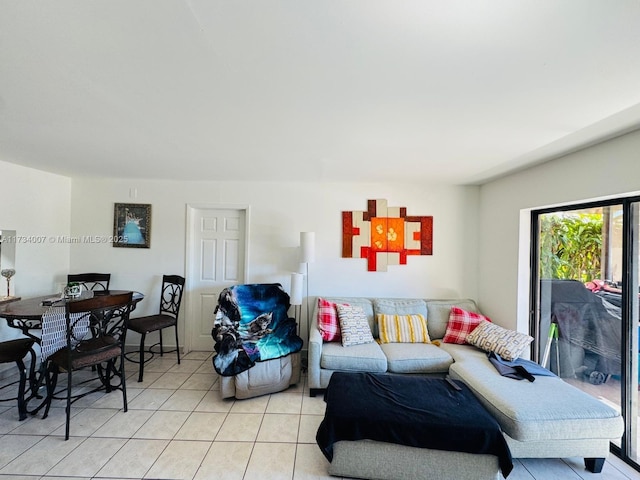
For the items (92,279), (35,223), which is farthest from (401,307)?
(35,223)

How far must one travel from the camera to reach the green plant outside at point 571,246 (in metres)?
2.31

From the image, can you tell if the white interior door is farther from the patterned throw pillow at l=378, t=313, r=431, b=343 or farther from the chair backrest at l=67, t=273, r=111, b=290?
the patterned throw pillow at l=378, t=313, r=431, b=343

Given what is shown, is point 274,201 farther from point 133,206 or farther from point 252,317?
point 133,206

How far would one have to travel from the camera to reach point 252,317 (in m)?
3.22

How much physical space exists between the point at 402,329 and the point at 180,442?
92.3 inches

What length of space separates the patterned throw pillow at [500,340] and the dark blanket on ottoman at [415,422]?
0.90 metres

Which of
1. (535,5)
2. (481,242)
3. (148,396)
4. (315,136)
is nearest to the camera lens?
(535,5)

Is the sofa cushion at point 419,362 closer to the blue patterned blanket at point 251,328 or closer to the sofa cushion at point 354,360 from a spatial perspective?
the sofa cushion at point 354,360

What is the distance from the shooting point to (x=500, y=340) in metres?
2.66

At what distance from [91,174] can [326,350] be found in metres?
3.60

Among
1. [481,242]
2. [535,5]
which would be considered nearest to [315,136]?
[535,5]

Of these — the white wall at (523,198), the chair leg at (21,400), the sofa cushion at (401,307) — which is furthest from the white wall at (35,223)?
the white wall at (523,198)

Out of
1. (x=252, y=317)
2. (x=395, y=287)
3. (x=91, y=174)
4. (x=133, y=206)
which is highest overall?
(x=91, y=174)

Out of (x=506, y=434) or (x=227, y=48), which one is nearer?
(x=227, y=48)
